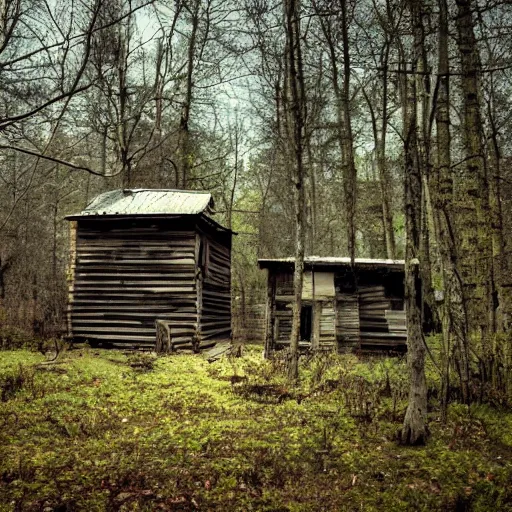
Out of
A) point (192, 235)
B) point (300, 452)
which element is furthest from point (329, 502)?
point (192, 235)

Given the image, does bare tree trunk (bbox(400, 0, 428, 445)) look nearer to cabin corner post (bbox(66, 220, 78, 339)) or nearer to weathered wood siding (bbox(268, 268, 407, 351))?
weathered wood siding (bbox(268, 268, 407, 351))

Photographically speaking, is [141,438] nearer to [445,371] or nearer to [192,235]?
[445,371]

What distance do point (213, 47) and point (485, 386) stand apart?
21204 mm

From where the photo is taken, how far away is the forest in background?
6.56 meters

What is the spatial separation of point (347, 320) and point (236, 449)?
10.0 metres

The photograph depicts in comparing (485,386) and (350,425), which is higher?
(485,386)

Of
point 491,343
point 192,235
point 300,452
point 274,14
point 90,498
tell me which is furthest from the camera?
point 192,235

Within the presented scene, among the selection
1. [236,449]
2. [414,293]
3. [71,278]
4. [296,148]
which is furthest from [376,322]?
[71,278]

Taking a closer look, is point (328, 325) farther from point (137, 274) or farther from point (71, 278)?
point (71, 278)

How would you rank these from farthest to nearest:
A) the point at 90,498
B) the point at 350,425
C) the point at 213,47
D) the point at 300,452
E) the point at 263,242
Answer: the point at 263,242 → the point at 213,47 → the point at 350,425 → the point at 300,452 → the point at 90,498

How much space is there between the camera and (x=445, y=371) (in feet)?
20.2

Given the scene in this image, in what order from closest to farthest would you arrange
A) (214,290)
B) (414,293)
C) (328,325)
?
(414,293), (328,325), (214,290)

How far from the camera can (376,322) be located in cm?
1501

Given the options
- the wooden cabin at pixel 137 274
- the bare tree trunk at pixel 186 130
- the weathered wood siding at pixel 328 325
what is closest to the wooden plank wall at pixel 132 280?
the wooden cabin at pixel 137 274
